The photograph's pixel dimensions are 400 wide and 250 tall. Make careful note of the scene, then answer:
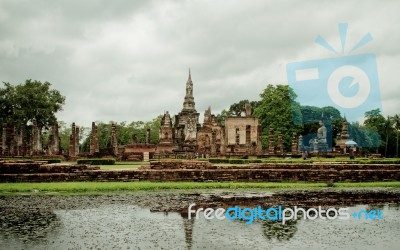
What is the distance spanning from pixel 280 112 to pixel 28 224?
5137cm

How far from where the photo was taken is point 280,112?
57031mm

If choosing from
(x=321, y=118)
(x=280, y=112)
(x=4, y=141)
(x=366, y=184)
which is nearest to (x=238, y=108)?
(x=321, y=118)

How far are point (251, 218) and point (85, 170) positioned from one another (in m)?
10.9

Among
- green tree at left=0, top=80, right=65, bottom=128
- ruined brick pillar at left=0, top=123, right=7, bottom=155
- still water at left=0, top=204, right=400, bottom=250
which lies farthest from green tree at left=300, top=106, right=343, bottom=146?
still water at left=0, top=204, right=400, bottom=250

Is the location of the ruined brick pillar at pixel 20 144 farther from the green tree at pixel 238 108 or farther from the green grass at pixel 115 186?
the green tree at pixel 238 108

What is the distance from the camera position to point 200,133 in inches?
1957

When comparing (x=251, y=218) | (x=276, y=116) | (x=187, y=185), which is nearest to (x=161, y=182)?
(x=187, y=185)

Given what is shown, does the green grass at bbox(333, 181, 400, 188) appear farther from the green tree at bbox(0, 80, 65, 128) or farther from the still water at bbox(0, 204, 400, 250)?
the green tree at bbox(0, 80, 65, 128)

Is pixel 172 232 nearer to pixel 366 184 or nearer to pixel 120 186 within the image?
pixel 120 186

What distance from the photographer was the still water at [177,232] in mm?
6660

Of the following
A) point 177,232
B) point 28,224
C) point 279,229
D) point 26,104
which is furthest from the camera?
point 26,104

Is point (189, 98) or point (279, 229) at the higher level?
point (189, 98)

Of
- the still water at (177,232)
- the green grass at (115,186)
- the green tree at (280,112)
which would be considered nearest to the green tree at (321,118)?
the green tree at (280,112)

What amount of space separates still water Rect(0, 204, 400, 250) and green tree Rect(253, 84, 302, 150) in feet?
156
